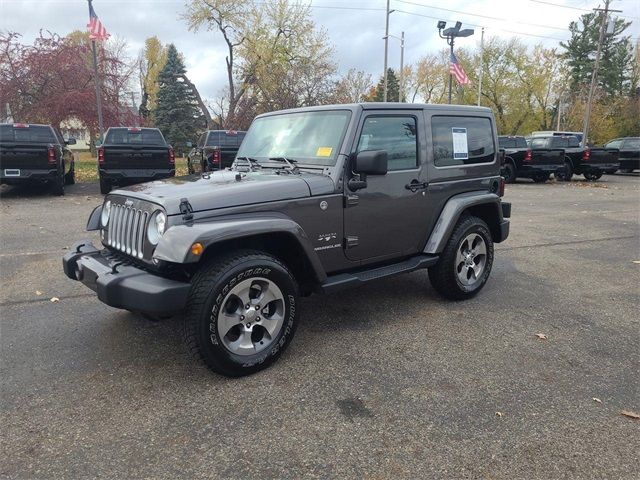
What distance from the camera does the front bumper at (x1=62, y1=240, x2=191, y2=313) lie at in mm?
2893

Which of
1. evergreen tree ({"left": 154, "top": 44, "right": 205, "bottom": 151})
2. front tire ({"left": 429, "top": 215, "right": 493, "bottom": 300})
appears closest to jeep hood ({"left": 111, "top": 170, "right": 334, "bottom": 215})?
front tire ({"left": 429, "top": 215, "right": 493, "bottom": 300})

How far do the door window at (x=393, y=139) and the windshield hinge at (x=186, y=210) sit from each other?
1.46m

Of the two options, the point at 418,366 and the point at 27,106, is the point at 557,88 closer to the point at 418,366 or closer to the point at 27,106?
the point at 27,106

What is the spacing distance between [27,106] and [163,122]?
1989 cm

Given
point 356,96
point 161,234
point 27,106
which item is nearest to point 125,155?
point 161,234

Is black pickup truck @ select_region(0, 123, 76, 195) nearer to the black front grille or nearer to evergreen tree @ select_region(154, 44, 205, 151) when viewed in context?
the black front grille

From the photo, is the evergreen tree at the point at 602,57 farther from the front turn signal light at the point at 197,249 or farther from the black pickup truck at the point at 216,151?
the front turn signal light at the point at 197,249

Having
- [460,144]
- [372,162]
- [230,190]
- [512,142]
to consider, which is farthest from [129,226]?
[512,142]

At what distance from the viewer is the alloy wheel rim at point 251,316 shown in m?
3.17

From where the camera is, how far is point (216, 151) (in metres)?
13.7

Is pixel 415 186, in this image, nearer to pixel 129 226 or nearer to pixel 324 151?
pixel 324 151

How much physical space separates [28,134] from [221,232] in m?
11.9

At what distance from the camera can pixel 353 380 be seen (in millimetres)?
3229

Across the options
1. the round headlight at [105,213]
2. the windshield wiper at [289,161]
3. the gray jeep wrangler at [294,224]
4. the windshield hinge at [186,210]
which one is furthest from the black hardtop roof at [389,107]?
the round headlight at [105,213]
